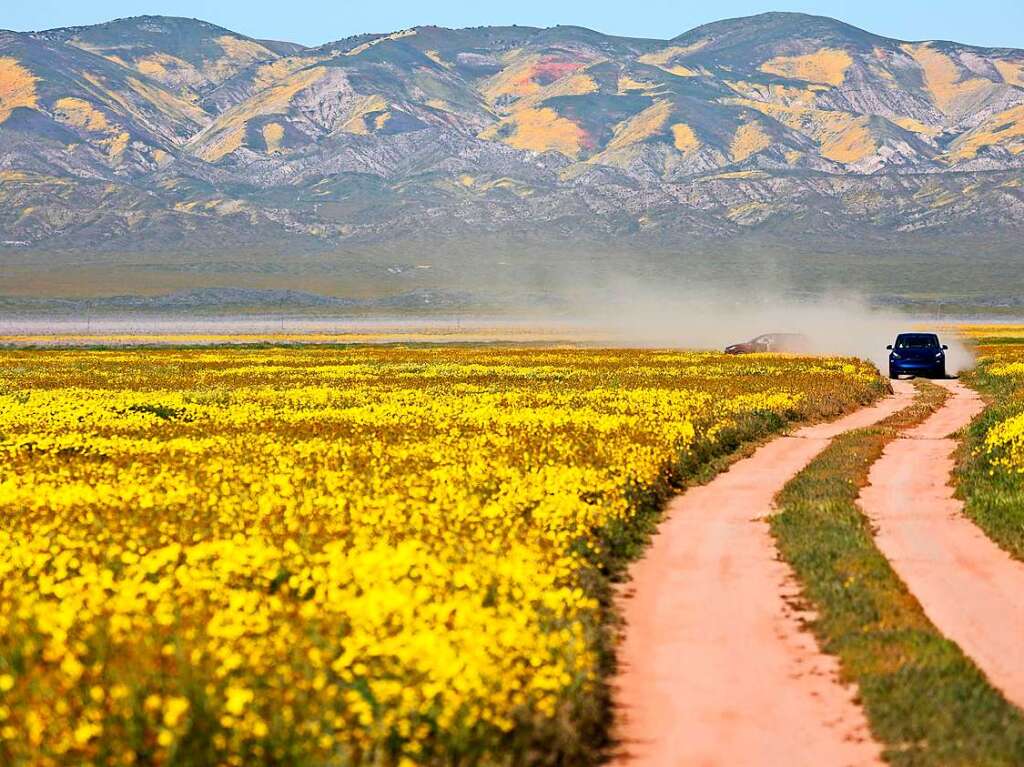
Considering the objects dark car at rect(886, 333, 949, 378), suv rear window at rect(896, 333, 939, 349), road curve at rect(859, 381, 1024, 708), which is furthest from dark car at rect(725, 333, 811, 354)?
road curve at rect(859, 381, 1024, 708)

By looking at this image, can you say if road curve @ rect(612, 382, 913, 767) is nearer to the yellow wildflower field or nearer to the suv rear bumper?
the yellow wildflower field

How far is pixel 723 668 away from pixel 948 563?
20.2ft

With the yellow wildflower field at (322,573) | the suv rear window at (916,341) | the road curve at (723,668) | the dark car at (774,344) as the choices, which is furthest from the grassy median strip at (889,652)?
the dark car at (774,344)

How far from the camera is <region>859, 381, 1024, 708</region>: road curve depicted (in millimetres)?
14633

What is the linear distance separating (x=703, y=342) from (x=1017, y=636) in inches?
3787

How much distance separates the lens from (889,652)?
1410cm

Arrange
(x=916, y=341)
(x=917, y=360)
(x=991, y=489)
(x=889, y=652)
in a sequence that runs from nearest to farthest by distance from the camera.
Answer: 1. (x=889, y=652)
2. (x=991, y=489)
3. (x=917, y=360)
4. (x=916, y=341)

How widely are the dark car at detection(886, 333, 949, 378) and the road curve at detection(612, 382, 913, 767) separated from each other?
45.0 meters

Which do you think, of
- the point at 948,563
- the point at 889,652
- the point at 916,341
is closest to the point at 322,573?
the point at 889,652

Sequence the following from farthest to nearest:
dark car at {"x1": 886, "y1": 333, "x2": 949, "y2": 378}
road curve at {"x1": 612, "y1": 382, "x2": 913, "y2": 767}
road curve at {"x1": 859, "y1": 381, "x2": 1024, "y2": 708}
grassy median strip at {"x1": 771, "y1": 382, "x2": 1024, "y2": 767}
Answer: dark car at {"x1": 886, "y1": 333, "x2": 949, "y2": 378}
road curve at {"x1": 859, "y1": 381, "x2": 1024, "y2": 708}
road curve at {"x1": 612, "y1": 382, "x2": 913, "y2": 767}
grassy median strip at {"x1": 771, "y1": 382, "x2": 1024, "y2": 767}

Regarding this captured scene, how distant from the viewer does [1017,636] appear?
15.1 metres

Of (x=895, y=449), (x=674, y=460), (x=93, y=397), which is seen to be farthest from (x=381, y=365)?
(x=674, y=460)

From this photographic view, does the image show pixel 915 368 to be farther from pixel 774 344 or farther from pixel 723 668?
pixel 723 668

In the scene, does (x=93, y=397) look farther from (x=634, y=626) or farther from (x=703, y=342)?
(x=703, y=342)
